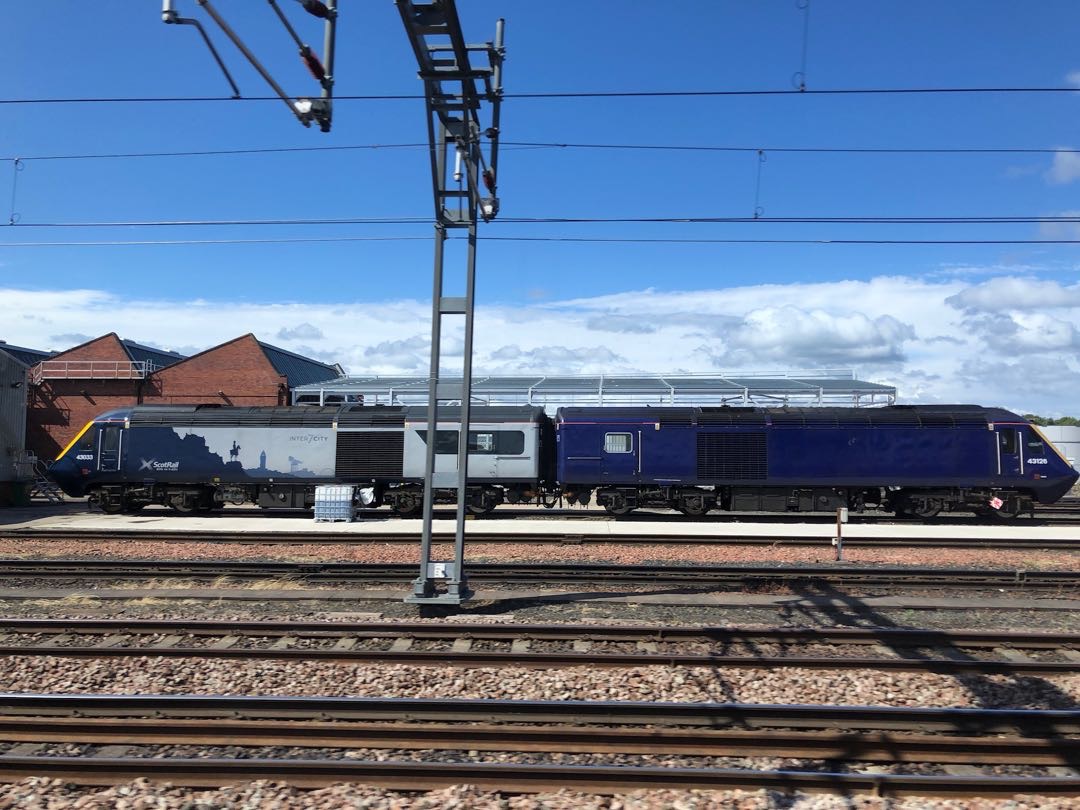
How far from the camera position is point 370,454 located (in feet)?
70.6

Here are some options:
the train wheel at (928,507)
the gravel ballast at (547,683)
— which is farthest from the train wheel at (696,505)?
the gravel ballast at (547,683)

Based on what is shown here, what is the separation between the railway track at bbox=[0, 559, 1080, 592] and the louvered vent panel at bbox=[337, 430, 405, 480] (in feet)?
28.7

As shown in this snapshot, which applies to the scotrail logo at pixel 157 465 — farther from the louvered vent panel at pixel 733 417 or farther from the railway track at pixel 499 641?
the louvered vent panel at pixel 733 417

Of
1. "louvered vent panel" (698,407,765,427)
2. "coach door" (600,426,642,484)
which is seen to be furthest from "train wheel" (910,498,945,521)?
"coach door" (600,426,642,484)

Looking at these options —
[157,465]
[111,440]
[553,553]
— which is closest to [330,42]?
[553,553]

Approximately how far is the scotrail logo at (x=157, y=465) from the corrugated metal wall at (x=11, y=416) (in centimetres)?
740

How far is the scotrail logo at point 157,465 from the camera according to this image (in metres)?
21.7

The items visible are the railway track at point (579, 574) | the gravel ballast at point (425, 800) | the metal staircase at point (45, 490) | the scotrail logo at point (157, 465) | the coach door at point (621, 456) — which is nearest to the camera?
the gravel ballast at point (425, 800)

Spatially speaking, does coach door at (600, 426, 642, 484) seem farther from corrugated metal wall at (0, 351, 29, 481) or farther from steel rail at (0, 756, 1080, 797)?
corrugated metal wall at (0, 351, 29, 481)

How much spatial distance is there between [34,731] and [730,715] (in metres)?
5.84

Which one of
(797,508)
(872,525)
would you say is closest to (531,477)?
(797,508)

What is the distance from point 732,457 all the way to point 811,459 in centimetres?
237

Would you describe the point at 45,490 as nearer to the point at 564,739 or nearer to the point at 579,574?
the point at 579,574

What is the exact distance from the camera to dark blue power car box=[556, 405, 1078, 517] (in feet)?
67.3
